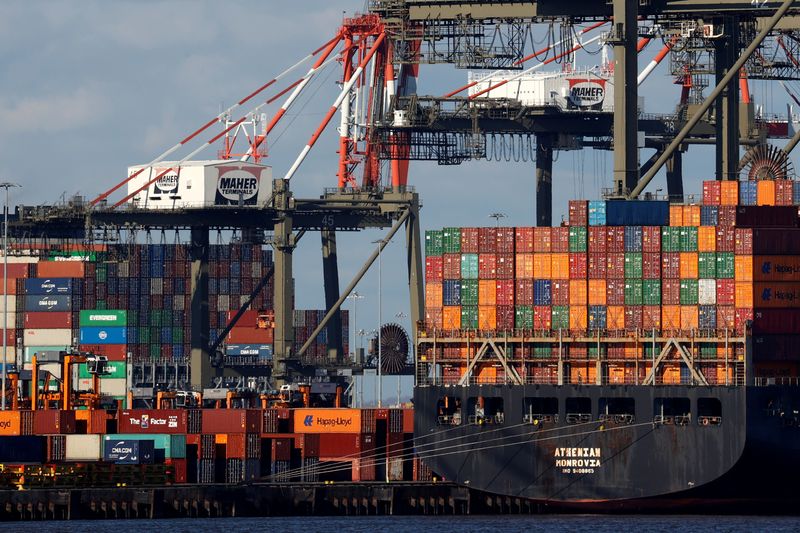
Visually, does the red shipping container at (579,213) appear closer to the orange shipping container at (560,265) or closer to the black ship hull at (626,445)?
the orange shipping container at (560,265)

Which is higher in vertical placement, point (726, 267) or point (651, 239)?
point (651, 239)

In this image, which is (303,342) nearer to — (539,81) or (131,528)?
(539,81)

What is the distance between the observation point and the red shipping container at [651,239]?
316ft

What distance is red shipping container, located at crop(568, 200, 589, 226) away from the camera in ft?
322

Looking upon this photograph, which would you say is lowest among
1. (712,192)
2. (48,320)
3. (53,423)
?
(53,423)

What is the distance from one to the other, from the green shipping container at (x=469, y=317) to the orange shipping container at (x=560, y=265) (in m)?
3.92

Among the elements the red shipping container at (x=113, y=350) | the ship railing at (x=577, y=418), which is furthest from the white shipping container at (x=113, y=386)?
the ship railing at (x=577, y=418)

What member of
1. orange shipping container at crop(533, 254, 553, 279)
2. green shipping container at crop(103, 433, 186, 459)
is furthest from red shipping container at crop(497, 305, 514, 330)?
green shipping container at crop(103, 433, 186, 459)

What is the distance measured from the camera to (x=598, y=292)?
96750mm

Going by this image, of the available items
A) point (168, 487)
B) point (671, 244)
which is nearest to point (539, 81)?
point (671, 244)

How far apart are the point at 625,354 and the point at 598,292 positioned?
2987 millimetres

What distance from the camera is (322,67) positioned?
470 ft

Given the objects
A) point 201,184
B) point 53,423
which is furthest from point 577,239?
point 201,184

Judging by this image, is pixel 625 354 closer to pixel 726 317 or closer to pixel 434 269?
pixel 726 317
